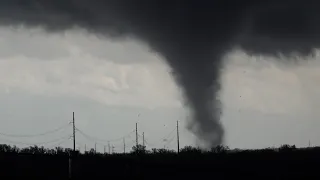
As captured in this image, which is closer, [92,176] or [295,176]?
[92,176]

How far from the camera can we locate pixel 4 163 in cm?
4897

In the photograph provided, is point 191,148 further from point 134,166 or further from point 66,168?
point 66,168

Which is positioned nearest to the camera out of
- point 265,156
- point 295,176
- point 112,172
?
point 112,172

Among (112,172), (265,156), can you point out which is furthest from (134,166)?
(265,156)

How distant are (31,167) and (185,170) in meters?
16.3

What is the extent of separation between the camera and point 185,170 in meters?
59.2

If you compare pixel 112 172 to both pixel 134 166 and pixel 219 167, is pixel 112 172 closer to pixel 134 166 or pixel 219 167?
pixel 134 166

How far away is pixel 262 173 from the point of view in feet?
192

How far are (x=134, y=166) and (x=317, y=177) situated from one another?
669 inches

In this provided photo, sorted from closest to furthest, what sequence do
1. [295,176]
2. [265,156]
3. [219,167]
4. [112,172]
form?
[112,172] < [295,176] < [219,167] < [265,156]

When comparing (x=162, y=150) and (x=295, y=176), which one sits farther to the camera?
(x=162, y=150)

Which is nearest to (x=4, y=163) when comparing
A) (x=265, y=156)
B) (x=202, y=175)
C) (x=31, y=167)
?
(x=31, y=167)

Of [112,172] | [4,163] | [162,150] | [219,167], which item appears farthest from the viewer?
[162,150]

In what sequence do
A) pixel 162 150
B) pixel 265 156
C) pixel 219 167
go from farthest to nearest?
pixel 162 150, pixel 265 156, pixel 219 167
